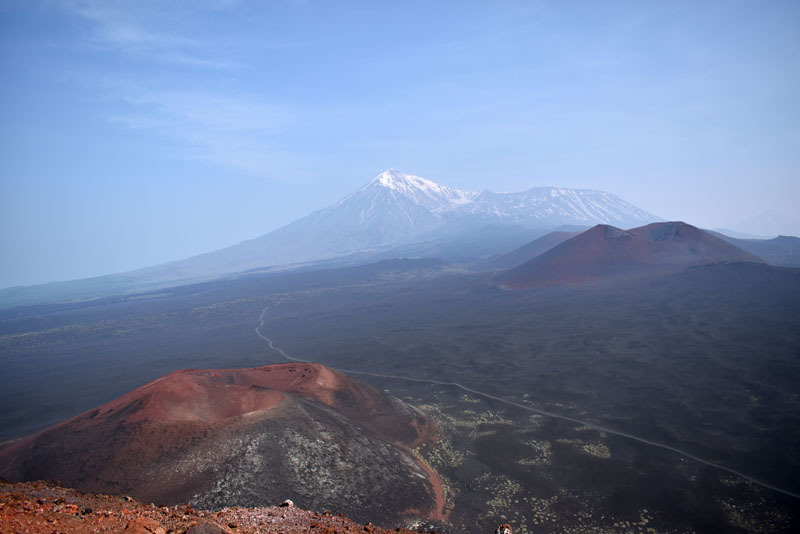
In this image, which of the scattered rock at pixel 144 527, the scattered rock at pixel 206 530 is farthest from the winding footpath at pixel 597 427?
the scattered rock at pixel 144 527

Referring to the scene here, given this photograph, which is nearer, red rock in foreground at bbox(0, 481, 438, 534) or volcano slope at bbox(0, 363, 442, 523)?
red rock in foreground at bbox(0, 481, 438, 534)

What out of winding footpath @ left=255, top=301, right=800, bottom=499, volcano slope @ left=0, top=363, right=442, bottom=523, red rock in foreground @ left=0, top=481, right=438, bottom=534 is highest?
red rock in foreground @ left=0, top=481, right=438, bottom=534

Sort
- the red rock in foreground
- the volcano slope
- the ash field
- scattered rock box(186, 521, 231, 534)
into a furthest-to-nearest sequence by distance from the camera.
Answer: the ash field
the volcano slope
scattered rock box(186, 521, 231, 534)
the red rock in foreground

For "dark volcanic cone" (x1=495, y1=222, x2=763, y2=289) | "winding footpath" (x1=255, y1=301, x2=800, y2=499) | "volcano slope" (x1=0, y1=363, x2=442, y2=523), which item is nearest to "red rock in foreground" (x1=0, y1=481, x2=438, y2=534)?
"volcano slope" (x1=0, y1=363, x2=442, y2=523)

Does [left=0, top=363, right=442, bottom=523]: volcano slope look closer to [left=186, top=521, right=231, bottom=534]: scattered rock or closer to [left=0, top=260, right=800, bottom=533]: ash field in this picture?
[left=0, top=260, right=800, bottom=533]: ash field

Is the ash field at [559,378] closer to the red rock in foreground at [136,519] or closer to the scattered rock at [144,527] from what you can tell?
the red rock in foreground at [136,519]

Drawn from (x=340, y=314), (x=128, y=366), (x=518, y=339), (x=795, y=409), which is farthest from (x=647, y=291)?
(x=128, y=366)
